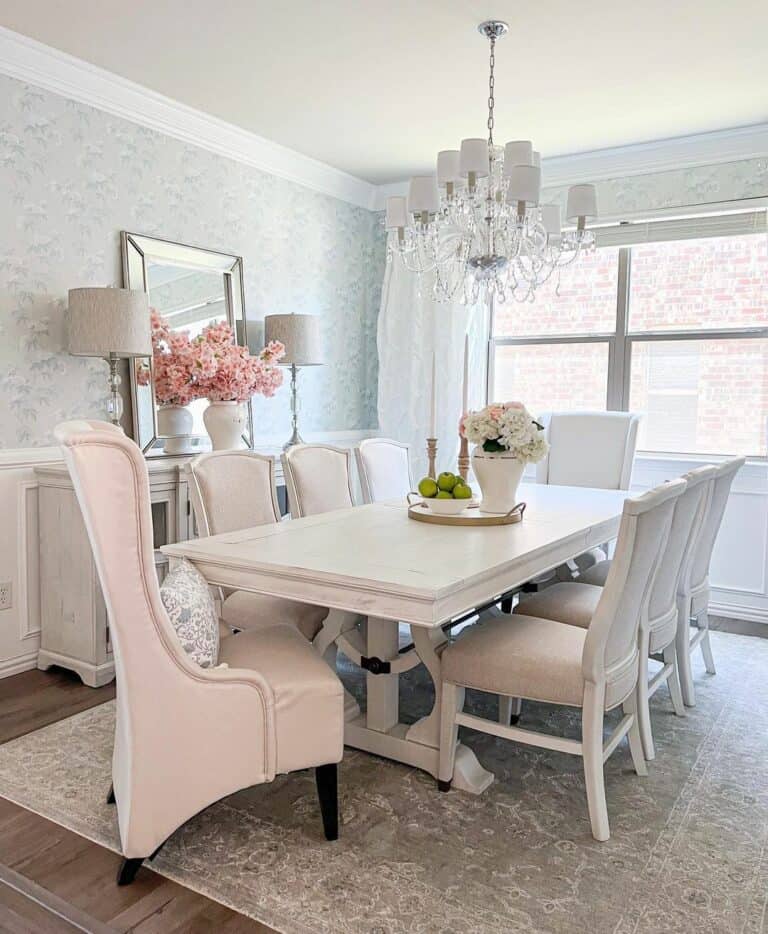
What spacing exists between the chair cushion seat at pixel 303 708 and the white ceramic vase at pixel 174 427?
1874mm

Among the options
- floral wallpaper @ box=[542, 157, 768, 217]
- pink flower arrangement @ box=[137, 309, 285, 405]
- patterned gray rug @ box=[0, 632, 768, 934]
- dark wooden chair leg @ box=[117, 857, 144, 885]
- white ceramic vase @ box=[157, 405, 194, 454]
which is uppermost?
floral wallpaper @ box=[542, 157, 768, 217]

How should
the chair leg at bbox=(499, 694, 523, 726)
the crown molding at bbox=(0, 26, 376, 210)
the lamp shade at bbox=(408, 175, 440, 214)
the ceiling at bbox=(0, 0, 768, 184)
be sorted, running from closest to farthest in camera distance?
1. the chair leg at bbox=(499, 694, 523, 726)
2. the ceiling at bbox=(0, 0, 768, 184)
3. the lamp shade at bbox=(408, 175, 440, 214)
4. the crown molding at bbox=(0, 26, 376, 210)

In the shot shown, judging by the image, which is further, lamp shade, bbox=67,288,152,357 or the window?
the window

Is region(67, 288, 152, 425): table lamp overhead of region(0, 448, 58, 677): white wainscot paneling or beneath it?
overhead

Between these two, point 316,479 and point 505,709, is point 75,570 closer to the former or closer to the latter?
point 316,479

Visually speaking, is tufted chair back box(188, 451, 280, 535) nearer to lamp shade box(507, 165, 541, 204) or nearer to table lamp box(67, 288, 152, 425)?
table lamp box(67, 288, 152, 425)

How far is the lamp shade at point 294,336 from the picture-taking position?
427 centimetres

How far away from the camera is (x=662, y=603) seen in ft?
8.33

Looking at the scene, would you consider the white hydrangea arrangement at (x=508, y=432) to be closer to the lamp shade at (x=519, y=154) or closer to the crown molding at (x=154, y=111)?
the lamp shade at (x=519, y=154)

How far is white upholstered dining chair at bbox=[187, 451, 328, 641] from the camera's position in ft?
9.12

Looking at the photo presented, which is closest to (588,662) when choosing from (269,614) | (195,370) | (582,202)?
(269,614)

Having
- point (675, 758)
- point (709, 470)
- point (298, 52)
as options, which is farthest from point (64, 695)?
point (298, 52)

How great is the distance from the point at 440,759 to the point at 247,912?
0.76 m

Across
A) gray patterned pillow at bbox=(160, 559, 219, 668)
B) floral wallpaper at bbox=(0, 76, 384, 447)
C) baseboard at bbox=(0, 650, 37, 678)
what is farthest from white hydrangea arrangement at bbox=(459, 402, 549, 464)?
baseboard at bbox=(0, 650, 37, 678)
